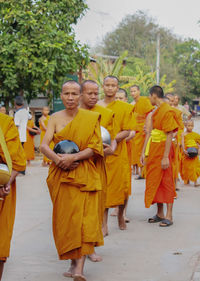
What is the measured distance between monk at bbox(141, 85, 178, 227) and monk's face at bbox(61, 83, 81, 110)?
264cm

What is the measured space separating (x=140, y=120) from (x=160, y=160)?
5.16m

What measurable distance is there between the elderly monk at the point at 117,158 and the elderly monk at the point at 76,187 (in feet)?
5.68

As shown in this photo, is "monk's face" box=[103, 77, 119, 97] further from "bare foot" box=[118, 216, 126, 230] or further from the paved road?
the paved road

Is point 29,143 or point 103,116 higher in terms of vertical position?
point 103,116

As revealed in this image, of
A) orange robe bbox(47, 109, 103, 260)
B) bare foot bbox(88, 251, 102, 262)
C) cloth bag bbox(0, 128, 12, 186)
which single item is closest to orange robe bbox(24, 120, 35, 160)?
bare foot bbox(88, 251, 102, 262)

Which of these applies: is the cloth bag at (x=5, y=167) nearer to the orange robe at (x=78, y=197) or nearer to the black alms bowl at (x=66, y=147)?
the black alms bowl at (x=66, y=147)

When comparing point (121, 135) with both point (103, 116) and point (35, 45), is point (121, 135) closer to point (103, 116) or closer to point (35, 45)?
point (103, 116)

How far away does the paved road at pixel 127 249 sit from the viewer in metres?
5.25

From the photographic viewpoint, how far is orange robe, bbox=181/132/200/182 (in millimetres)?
11562

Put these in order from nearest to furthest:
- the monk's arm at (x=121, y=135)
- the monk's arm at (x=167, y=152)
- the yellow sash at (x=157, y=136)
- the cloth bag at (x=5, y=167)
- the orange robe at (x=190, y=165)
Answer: the cloth bag at (x=5, y=167)
the monk's arm at (x=121, y=135)
the monk's arm at (x=167, y=152)
the yellow sash at (x=157, y=136)
the orange robe at (x=190, y=165)

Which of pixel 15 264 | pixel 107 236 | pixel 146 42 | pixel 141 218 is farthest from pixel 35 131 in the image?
pixel 146 42

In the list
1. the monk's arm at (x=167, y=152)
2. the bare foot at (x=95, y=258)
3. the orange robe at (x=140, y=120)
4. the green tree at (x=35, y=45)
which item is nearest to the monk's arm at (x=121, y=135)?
the monk's arm at (x=167, y=152)

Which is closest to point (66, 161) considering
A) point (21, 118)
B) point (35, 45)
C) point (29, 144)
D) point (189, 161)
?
point (189, 161)

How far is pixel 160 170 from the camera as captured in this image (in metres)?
7.80
